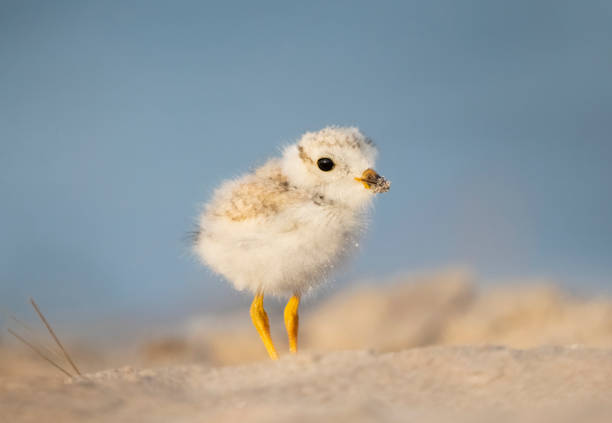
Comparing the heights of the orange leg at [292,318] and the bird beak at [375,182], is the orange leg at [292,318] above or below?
below

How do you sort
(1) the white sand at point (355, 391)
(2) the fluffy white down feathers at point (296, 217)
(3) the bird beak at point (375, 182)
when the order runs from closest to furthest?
(1) the white sand at point (355, 391), (2) the fluffy white down feathers at point (296, 217), (3) the bird beak at point (375, 182)

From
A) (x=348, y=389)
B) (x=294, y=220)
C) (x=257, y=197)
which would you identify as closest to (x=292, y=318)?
(x=294, y=220)

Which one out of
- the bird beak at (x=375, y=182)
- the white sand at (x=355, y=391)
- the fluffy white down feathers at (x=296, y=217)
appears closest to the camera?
the white sand at (x=355, y=391)

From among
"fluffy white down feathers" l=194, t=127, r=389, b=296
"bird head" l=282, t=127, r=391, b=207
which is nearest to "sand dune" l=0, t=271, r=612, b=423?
"fluffy white down feathers" l=194, t=127, r=389, b=296

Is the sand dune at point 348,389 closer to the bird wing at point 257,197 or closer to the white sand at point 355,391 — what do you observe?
the white sand at point 355,391

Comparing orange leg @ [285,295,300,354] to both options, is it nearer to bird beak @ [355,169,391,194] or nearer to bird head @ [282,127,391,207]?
bird head @ [282,127,391,207]

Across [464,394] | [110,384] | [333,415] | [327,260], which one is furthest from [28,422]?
[327,260]

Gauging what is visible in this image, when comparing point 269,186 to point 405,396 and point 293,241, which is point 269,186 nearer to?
point 293,241

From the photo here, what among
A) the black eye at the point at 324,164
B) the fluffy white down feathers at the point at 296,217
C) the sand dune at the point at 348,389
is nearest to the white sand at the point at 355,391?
the sand dune at the point at 348,389
